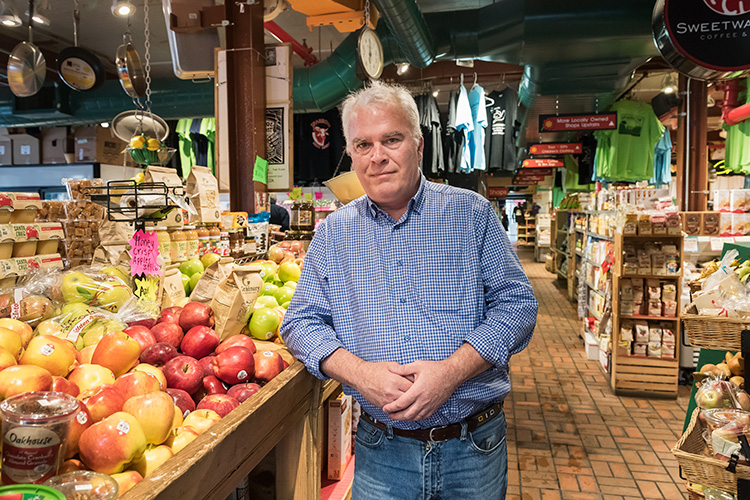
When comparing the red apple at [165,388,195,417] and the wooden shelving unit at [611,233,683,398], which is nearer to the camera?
the red apple at [165,388,195,417]

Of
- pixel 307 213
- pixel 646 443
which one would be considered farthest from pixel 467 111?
pixel 646 443

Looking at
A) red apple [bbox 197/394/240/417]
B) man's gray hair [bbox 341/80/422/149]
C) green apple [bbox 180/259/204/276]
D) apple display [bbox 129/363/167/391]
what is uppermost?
man's gray hair [bbox 341/80/422/149]

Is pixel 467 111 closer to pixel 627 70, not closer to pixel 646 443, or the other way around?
pixel 627 70

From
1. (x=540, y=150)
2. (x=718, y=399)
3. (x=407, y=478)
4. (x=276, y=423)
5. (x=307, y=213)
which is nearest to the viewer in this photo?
(x=276, y=423)

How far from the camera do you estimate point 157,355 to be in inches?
60.0

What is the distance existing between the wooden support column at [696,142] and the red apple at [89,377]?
296 inches

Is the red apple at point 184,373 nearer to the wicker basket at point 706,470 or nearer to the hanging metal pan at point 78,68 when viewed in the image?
the wicker basket at point 706,470

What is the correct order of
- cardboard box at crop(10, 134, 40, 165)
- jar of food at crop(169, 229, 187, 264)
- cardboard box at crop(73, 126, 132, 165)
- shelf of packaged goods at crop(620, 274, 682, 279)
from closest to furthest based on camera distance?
jar of food at crop(169, 229, 187, 264), shelf of packaged goods at crop(620, 274, 682, 279), cardboard box at crop(73, 126, 132, 165), cardboard box at crop(10, 134, 40, 165)

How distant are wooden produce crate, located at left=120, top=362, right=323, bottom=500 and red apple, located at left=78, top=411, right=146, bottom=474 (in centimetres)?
10

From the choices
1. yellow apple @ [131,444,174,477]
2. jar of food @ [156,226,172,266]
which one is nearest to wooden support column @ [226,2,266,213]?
jar of food @ [156,226,172,266]

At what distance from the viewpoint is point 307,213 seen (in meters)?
4.38

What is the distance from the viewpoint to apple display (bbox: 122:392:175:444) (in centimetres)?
110

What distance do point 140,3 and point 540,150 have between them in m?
6.45

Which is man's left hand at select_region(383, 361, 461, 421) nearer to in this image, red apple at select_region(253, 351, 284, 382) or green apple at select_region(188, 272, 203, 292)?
red apple at select_region(253, 351, 284, 382)
